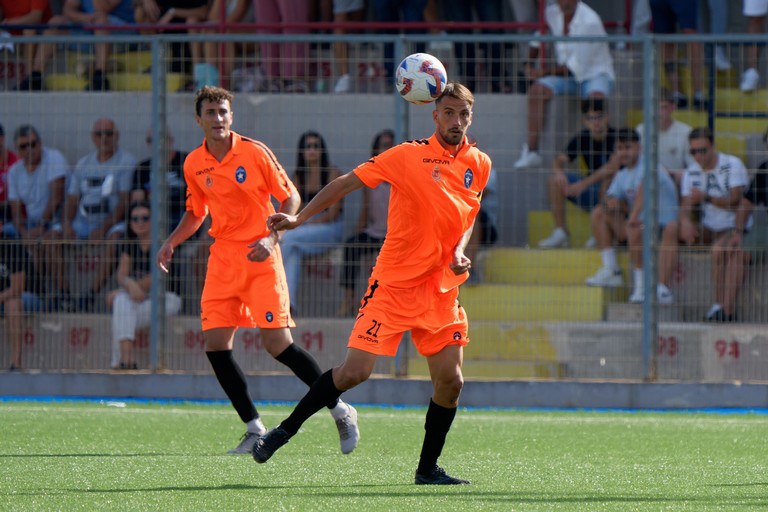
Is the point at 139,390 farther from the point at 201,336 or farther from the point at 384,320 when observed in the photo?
the point at 384,320

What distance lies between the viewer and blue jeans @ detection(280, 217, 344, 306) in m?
12.4

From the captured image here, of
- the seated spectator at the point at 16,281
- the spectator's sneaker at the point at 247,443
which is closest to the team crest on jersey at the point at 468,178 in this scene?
the spectator's sneaker at the point at 247,443

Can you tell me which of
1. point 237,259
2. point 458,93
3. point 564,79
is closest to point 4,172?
point 237,259

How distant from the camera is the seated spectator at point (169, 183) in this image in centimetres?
1252

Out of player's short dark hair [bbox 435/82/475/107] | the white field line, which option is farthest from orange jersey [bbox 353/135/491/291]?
the white field line

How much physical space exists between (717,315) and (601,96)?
219 cm

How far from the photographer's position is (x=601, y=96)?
483 inches

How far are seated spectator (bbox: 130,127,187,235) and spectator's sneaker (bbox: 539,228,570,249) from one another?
129 inches

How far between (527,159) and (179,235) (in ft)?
13.9

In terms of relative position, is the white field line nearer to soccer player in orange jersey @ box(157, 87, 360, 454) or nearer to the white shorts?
soccer player in orange jersey @ box(157, 87, 360, 454)

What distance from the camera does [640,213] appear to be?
39.9 feet

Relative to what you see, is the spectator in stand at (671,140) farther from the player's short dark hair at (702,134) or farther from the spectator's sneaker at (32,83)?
the spectator's sneaker at (32,83)

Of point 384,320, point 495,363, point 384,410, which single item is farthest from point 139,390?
point 384,320

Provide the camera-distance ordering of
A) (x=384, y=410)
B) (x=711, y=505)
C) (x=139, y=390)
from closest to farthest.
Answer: (x=711, y=505) < (x=384, y=410) < (x=139, y=390)
